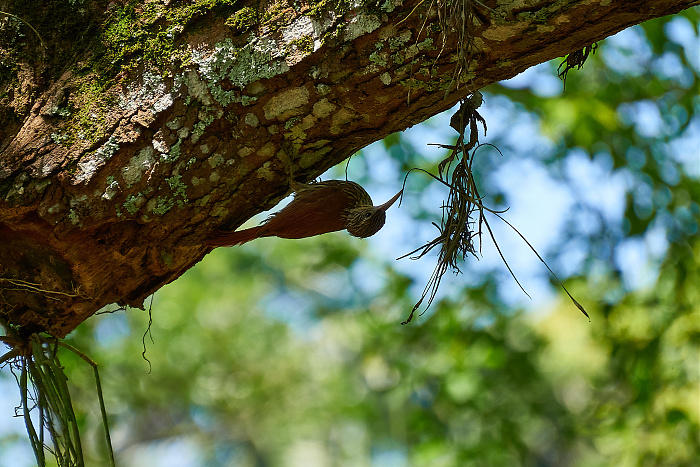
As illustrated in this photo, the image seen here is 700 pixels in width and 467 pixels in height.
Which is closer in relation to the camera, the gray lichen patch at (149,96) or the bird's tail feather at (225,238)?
the gray lichen patch at (149,96)

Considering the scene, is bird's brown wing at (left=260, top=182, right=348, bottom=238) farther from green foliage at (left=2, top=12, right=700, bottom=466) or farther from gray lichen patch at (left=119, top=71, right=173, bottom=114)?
green foliage at (left=2, top=12, right=700, bottom=466)

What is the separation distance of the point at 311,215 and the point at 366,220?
214 millimetres

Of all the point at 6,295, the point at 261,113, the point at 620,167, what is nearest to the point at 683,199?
the point at 620,167

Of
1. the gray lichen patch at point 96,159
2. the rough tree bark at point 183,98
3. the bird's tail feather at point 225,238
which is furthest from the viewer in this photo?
the bird's tail feather at point 225,238

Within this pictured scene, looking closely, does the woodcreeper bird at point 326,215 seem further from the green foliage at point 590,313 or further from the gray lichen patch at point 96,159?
the green foliage at point 590,313

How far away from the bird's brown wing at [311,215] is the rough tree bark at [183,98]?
0.44 metres

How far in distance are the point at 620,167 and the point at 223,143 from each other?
→ 10.2ft

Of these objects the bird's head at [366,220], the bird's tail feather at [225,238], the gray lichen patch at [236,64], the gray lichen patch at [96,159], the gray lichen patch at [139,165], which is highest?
the bird's head at [366,220]

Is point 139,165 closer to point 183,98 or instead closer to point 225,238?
point 183,98

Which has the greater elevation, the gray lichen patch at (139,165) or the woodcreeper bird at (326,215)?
the woodcreeper bird at (326,215)

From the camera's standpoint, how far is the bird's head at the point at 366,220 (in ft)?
7.66

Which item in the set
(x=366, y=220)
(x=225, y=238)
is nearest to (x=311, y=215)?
(x=366, y=220)

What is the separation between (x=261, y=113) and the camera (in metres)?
1.61

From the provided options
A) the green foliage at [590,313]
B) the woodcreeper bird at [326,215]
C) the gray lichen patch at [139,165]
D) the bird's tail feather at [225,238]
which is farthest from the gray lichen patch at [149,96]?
the green foliage at [590,313]
